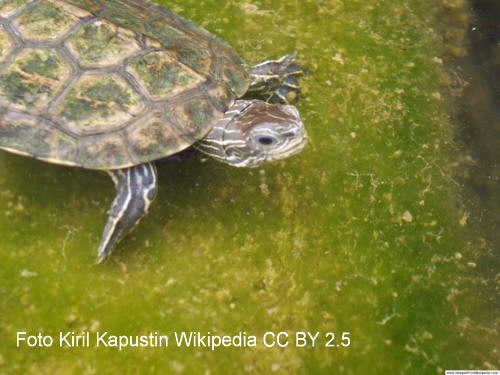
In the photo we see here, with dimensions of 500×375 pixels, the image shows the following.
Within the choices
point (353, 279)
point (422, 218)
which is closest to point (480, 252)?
point (422, 218)

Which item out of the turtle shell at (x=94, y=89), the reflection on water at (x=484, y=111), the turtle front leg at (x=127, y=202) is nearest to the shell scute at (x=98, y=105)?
the turtle shell at (x=94, y=89)

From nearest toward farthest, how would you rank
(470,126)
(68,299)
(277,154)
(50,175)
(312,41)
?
1. (68,299)
2. (277,154)
3. (50,175)
4. (470,126)
5. (312,41)

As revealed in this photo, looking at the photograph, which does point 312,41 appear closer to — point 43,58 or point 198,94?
point 198,94

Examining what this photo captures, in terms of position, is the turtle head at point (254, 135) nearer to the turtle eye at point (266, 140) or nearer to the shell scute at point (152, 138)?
the turtle eye at point (266, 140)

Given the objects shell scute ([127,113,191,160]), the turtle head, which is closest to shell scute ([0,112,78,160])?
shell scute ([127,113,191,160])

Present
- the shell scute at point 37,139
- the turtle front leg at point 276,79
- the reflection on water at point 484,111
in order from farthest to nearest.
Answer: the turtle front leg at point 276,79 → the reflection on water at point 484,111 → the shell scute at point 37,139

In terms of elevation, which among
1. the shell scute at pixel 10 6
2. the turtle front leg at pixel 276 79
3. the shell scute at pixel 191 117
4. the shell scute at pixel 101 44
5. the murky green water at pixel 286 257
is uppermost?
the shell scute at pixel 10 6
